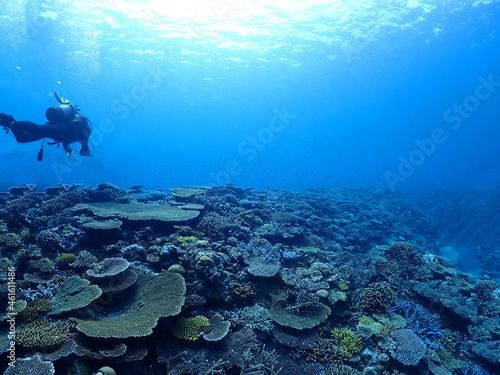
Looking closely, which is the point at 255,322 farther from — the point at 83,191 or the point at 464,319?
the point at 83,191

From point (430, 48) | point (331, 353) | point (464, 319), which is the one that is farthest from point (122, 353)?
point (430, 48)

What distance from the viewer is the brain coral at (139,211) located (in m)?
9.27

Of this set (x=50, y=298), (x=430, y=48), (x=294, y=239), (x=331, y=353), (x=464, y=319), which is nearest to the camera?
(x=50, y=298)

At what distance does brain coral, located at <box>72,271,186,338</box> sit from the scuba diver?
8.74 metres

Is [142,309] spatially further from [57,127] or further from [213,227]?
[57,127]

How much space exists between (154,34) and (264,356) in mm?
42254

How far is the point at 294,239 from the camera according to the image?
1155 cm

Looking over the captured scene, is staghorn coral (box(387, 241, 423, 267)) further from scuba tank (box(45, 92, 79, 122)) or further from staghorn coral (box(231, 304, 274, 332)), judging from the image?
scuba tank (box(45, 92, 79, 122))

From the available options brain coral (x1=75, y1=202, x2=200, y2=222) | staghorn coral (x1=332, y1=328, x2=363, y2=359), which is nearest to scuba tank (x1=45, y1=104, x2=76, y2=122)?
brain coral (x1=75, y1=202, x2=200, y2=222)

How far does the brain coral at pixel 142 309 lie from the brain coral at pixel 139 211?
3337 mm

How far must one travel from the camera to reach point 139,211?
10.7 metres

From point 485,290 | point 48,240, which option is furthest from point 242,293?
point 485,290

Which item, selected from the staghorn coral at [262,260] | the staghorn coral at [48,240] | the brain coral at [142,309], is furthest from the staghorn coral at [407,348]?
the staghorn coral at [48,240]

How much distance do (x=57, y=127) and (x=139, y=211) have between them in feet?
18.5
